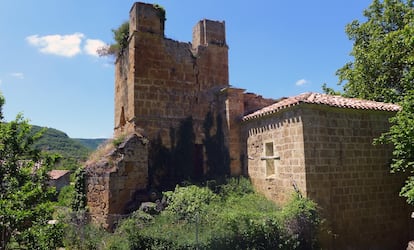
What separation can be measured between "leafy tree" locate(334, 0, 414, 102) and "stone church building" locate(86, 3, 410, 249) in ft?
17.6

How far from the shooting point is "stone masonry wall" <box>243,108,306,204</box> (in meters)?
9.97

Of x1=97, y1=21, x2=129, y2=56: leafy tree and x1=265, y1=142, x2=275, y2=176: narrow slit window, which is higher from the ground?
x1=97, y1=21, x2=129, y2=56: leafy tree

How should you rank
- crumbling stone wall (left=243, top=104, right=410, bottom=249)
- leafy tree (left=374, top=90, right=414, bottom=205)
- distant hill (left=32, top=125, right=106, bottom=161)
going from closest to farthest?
leafy tree (left=374, top=90, right=414, bottom=205) < crumbling stone wall (left=243, top=104, right=410, bottom=249) < distant hill (left=32, top=125, right=106, bottom=161)

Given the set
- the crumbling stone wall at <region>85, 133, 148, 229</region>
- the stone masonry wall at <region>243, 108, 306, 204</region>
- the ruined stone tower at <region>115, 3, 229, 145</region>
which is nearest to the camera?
the stone masonry wall at <region>243, 108, 306, 204</region>

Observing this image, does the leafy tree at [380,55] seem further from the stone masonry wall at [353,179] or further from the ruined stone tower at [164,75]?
the ruined stone tower at [164,75]

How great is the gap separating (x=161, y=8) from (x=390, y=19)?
492 inches

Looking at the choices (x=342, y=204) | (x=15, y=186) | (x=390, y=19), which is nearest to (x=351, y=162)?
(x=342, y=204)

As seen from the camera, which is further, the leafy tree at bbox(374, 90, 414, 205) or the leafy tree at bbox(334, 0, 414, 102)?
the leafy tree at bbox(334, 0, 414, 102)

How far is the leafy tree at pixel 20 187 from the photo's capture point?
539 centimetres

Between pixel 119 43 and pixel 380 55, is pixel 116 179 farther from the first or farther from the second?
pixel 380 55

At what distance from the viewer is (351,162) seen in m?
10.5

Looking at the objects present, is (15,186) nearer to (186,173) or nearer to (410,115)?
(186,173)

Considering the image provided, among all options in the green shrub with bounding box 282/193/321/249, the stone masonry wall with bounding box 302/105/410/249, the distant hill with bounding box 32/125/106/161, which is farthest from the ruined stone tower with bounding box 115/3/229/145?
the distant hill with bounding box 32/125/106/161

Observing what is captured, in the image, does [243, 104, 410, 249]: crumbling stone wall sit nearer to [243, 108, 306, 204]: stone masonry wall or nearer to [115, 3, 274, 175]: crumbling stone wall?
[243, 108, 306, 204]: stone masonry wall
